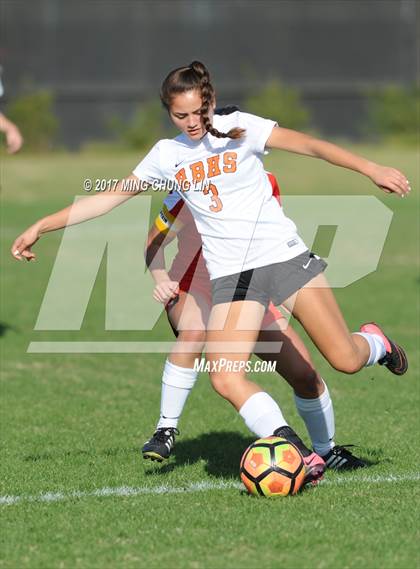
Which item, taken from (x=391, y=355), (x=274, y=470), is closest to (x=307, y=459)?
(x=274, y=470)

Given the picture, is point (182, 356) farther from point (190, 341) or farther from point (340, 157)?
point (340, 157)

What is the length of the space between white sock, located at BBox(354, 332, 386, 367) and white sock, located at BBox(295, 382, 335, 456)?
38 cm

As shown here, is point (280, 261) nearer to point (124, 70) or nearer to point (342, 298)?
point (342, 298)

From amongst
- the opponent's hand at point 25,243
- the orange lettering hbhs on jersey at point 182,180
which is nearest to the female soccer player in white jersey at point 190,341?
the orange lettering hbhs on jersey at point 182,180

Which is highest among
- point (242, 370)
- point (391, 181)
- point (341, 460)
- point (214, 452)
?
point (391, 181)

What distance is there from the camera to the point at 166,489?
6.87 metres

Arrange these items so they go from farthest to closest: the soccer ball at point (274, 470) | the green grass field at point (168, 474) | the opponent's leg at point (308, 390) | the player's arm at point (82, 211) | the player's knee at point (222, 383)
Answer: the opponent's leg at point (308, 390)
the player's arm at point (82, 211)
the player's knee at point (222, 383)
the soccer ball at point (274, 470)
the green grass field at point (168, 474)

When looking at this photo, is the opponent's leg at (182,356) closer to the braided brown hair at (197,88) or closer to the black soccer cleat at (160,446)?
the black soccer cleat at (160,446)

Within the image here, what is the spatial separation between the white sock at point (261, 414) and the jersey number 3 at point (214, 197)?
117 centimetres

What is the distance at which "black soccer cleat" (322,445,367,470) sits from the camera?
24.3 ft

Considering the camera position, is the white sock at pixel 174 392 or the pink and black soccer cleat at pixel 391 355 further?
the pink and black soccer cleat at pixel 391 355

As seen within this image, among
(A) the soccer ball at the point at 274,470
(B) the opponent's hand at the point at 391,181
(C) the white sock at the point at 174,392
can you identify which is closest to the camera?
(B) the opponent's hand at the point at 391,181

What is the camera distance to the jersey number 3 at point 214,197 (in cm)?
668

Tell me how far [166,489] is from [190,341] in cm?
115
